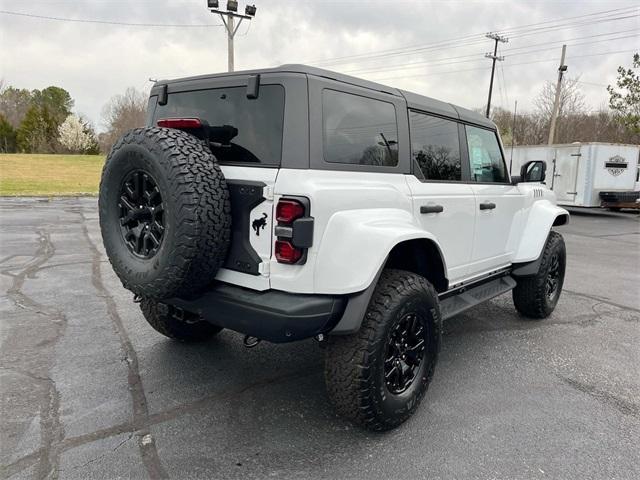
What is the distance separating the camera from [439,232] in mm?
3240

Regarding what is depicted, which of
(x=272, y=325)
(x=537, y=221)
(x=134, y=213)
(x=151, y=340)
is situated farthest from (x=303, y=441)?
(x=537, y=221)

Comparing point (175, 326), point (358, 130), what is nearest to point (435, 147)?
point (358, 130)

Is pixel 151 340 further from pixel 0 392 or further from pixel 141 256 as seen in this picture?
pixel 141 256

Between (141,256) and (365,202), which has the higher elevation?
(365,202)

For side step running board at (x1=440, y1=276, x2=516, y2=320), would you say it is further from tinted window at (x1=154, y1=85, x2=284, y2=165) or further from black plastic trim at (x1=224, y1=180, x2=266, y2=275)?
tinted window at (x1=154, y1=85, x2=284, y2=165)

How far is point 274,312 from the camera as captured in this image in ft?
7.47

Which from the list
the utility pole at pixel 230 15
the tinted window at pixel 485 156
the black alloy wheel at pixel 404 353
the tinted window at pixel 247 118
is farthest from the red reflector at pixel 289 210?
the utility pole at pixel 230 15

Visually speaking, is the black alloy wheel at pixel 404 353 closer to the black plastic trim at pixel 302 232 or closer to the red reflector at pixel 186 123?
the black plastic trim at pixel 302 232

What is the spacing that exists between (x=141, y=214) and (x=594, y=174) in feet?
54.7

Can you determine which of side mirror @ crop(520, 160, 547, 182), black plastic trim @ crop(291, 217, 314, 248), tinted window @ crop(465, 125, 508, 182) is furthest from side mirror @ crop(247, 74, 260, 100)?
side mirror @ crop(520, 160, 547, 182)

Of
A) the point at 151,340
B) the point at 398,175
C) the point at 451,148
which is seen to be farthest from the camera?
the point at 151,340

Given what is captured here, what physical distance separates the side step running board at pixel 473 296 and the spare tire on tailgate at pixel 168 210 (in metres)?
1.78

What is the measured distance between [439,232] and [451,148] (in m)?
0.80

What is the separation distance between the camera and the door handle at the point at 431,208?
305 cm
